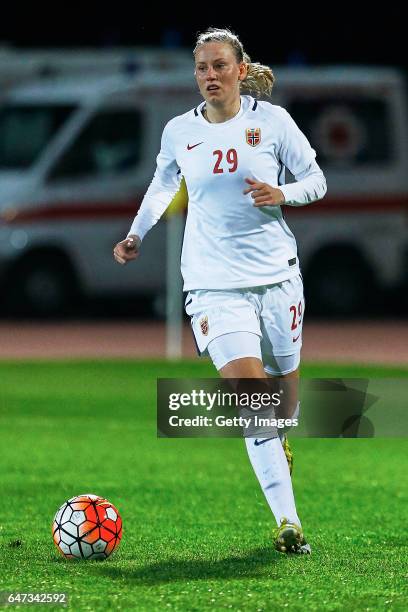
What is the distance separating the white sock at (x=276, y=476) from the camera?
6.85m

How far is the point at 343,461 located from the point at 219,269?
4.49 m

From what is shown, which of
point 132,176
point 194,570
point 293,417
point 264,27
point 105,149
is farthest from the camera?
point 264,27

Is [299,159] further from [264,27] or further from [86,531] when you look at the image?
[264,27]

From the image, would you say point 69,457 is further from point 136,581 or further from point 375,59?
point 375,59

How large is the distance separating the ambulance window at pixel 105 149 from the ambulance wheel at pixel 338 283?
2.93 meters

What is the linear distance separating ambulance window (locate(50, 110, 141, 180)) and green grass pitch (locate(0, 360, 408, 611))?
6.04 m

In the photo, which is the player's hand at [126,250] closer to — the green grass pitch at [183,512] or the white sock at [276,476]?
the white sock at [276,476]

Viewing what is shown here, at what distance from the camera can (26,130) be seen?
2131 centimetres

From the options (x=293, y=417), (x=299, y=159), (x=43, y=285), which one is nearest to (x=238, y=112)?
(x=299, y=159)

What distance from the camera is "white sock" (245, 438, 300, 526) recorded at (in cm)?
685

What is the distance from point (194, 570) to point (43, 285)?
1468 centimetres

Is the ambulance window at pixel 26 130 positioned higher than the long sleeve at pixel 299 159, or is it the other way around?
the ambulance window at pixel 26 130

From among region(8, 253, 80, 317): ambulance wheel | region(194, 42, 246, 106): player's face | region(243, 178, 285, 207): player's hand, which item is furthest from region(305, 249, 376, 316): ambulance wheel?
region(243, 178, 285, 207): player's hand

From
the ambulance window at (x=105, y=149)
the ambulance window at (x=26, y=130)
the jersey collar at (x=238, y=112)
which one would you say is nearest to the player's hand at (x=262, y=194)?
the jersey collar at (x=238, y=112)
